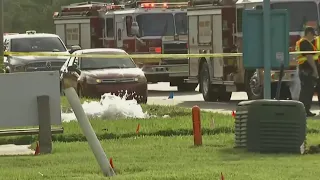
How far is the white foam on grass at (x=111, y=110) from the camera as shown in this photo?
1820 cm

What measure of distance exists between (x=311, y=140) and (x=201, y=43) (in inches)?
481

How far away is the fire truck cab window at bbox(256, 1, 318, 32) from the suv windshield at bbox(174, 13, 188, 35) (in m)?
7.70

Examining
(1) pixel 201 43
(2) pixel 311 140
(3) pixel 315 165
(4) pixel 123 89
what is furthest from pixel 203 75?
(3) pixel 315 165

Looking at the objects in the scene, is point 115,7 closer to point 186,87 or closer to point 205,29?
point 186,87

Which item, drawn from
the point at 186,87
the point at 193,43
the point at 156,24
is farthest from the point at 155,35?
the point at 193,43

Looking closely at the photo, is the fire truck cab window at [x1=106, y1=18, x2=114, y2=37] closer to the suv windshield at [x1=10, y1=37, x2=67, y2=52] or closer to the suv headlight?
the suv windshield at [x1=10, y1=37, x2=67, y2=52]

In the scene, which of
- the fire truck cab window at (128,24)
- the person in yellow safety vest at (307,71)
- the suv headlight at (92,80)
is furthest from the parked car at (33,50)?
the person in yellow safety vest at (307,71)

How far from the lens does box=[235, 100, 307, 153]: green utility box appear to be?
42.5 ft

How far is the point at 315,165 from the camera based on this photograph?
11586mm

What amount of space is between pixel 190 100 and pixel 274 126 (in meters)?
14.2

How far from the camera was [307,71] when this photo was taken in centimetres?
2036

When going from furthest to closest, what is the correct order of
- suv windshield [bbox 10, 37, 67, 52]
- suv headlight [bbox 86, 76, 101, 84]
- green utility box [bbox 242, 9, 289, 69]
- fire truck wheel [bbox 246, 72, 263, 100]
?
suv windshield [bbox 10, 37, 67, 52] → suv headlight [bbox 86, 76, 101, 84] → fire truck wheel [bbox 246, 72, 263, 100] → green utility box [bbox 242, 9, 289, 69]

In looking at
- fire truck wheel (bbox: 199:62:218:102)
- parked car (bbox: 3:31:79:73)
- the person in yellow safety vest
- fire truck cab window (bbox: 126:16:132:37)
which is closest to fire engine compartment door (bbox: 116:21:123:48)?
fire truck cab window (bbox: 126:16:132:37)

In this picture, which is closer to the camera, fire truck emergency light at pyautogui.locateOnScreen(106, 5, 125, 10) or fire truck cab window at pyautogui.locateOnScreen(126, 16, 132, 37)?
fire truck cab window at pyautogui.locateOnScreen(126, 16, 132, 37)
